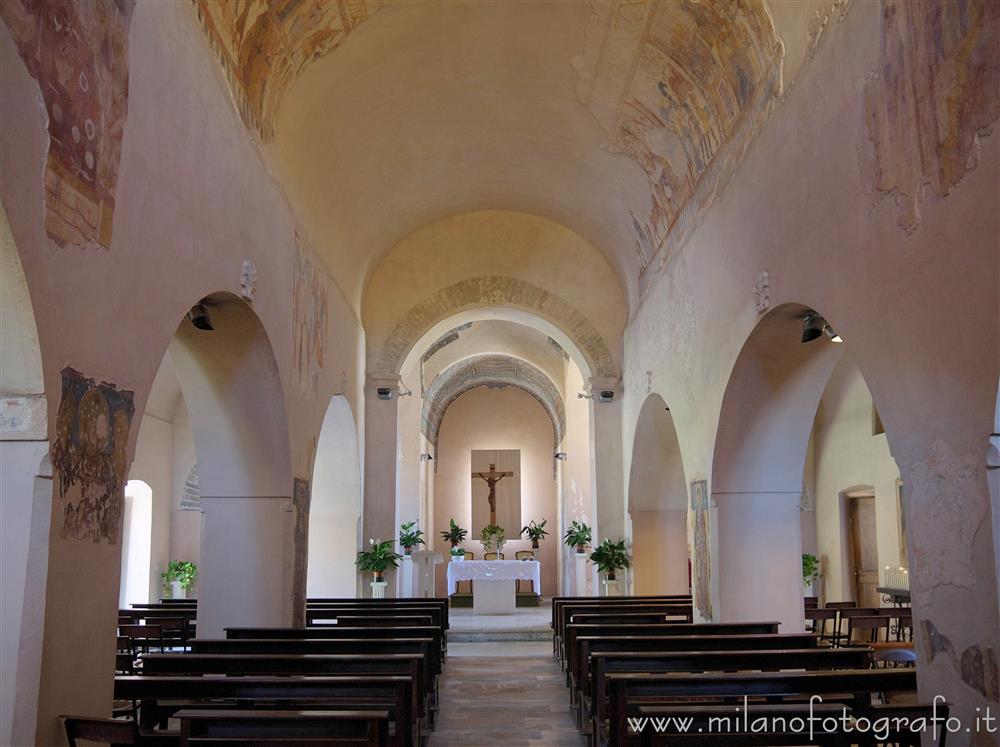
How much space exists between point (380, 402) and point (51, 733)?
12.2 metres

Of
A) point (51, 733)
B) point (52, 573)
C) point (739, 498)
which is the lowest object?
point (51, 733)

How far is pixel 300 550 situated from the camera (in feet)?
34.9

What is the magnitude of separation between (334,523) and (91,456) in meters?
11.0

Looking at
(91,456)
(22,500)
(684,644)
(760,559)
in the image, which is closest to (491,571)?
(760,559)

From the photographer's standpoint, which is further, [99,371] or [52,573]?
[99,371]

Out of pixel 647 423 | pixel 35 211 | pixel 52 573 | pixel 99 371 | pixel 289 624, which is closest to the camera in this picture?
pixel 35 211

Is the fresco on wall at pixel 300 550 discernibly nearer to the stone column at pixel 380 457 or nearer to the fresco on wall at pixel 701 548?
the fresco on wall at pixel 701 548

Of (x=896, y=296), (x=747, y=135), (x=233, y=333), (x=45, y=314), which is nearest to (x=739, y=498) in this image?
(x=747, y=135)

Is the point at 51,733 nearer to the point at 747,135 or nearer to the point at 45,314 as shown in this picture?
the point at 45,314

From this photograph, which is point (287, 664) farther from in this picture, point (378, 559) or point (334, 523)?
point (334, 523)

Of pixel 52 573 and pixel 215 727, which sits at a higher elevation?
pixel 52 573

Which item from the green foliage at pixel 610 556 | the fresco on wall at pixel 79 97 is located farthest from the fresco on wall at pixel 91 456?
the green foliage at pixel 610 556

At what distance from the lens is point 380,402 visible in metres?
16.7

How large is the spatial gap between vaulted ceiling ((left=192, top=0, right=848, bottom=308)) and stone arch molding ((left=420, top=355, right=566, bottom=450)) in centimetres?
1047
